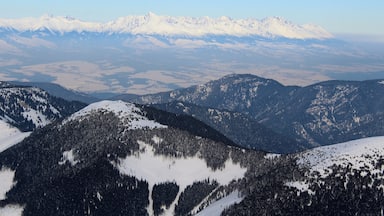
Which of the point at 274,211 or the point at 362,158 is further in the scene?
the point at 362,158

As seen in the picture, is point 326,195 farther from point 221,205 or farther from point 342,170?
point 221,205

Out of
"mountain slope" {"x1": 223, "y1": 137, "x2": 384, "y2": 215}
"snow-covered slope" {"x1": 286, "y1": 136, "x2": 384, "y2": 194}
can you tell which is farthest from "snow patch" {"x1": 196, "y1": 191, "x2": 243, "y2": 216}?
"snow-covered slope" {"x1": 286, "y1": 136, "x2": 384, "y2": 194}

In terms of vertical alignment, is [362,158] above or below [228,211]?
above

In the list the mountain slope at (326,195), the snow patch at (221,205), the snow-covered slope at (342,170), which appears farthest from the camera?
the snow patch at (221,205)

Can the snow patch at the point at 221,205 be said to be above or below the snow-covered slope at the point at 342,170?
below

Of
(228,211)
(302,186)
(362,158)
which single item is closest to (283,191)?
(302,186)

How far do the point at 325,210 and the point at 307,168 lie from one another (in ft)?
84.2

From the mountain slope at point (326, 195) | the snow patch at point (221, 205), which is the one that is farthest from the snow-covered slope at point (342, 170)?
the snow patch at point (221, 205)

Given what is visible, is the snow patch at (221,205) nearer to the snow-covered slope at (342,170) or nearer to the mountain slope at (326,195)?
the mountain slope at (326,195)

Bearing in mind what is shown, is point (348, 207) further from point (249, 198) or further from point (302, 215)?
point (249, 198)

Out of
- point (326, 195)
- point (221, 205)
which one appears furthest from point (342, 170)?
point (221, 205)

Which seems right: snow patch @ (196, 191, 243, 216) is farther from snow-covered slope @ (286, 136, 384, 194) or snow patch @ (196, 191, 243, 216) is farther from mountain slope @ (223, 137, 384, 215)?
snow-covered slope @ (286, 136, 384, 194)

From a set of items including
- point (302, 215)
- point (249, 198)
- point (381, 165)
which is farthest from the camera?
point (381, 165)

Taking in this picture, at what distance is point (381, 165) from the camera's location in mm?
191625
